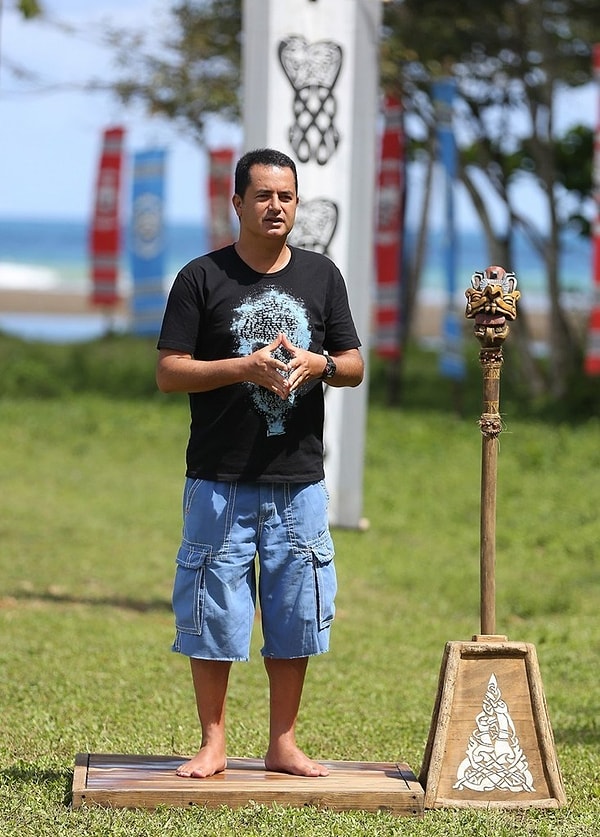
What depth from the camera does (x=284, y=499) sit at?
419 cm

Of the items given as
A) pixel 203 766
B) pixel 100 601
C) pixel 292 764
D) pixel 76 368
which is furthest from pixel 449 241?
pixel 203 766

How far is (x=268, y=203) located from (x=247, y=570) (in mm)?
1088

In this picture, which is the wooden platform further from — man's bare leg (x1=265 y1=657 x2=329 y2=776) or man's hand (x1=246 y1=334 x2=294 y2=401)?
man's hand (x1=246 y1=334 x2=294 y2=401)

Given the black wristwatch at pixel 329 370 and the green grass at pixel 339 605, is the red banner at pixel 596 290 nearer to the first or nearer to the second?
the green grass at pixel 339 605

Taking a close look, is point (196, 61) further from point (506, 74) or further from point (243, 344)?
point (243, 344)

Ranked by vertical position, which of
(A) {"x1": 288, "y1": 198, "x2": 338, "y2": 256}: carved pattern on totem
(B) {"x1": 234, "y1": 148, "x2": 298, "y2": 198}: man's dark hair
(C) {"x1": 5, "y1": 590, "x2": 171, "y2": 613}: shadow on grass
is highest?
(A) {"x1": 288, "y1": 198, "x2": 338, "y2": 256}: carved pattern on totem

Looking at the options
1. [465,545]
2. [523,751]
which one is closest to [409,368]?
[465,545]

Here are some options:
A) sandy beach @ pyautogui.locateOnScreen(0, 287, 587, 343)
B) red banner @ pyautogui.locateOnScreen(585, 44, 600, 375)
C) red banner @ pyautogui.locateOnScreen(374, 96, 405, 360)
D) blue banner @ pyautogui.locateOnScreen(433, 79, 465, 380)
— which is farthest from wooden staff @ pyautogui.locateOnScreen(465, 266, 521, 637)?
sandy beach @ pyautogui.locateOnScreen(0, 287, 587, 343)

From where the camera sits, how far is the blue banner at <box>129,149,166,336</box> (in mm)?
18500

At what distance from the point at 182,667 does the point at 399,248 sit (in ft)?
31.1

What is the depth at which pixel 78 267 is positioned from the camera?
218 ft

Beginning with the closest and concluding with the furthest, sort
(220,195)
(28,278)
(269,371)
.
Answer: (269,371) → (220,195) → (28,278)

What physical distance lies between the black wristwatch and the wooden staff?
462 mm

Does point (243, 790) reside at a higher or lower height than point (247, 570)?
lower
